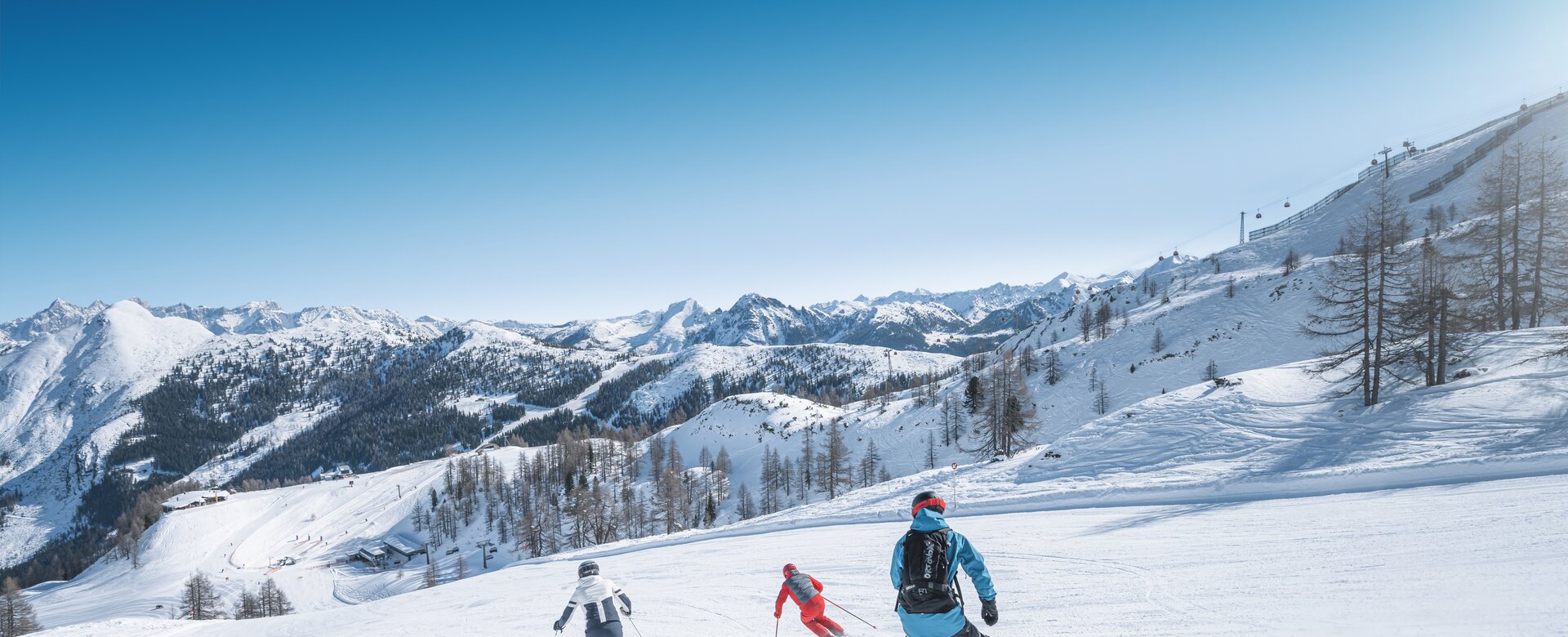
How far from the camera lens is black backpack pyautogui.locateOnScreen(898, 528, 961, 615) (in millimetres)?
6828

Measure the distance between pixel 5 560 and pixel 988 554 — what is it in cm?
31949

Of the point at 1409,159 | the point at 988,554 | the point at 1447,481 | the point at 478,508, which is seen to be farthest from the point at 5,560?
the point at 1409,159

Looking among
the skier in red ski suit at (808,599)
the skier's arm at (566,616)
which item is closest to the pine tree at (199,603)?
the skier's arm at (566,616)

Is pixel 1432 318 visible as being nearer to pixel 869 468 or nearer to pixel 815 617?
pixel 815 617

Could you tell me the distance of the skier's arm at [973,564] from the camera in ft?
22.1

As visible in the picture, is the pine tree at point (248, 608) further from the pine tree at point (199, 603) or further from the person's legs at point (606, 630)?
the person's legs at point (606, 630)

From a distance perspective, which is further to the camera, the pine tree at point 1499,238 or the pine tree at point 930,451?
the pine tree at point 930,451

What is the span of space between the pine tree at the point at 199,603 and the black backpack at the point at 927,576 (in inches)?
3874

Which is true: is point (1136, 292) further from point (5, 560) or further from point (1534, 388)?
point (5, 560)

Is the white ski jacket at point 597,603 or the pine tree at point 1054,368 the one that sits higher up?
the white ski jacket at point 597,603

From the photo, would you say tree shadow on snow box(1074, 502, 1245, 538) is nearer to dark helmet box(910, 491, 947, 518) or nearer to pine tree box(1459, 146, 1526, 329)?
dark helmet box(910, 491, 947, 518)

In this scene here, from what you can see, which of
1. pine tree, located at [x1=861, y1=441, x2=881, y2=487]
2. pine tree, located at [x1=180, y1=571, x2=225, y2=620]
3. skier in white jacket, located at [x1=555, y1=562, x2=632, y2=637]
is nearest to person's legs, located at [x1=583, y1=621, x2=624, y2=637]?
skier in white jacket, located at [x1=555, y1=562, x2=632, y2=637]

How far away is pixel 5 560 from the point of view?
182125 millimetres

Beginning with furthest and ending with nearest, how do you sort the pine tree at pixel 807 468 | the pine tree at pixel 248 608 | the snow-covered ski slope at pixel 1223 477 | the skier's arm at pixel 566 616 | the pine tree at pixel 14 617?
the pine tree at pixel 807 468, the pine tree at pixel 248 608, the pine tree at pixel 14 617, the snow-covered ski slope at pixel 1223 477, the skier's arm at pixel 566 616
